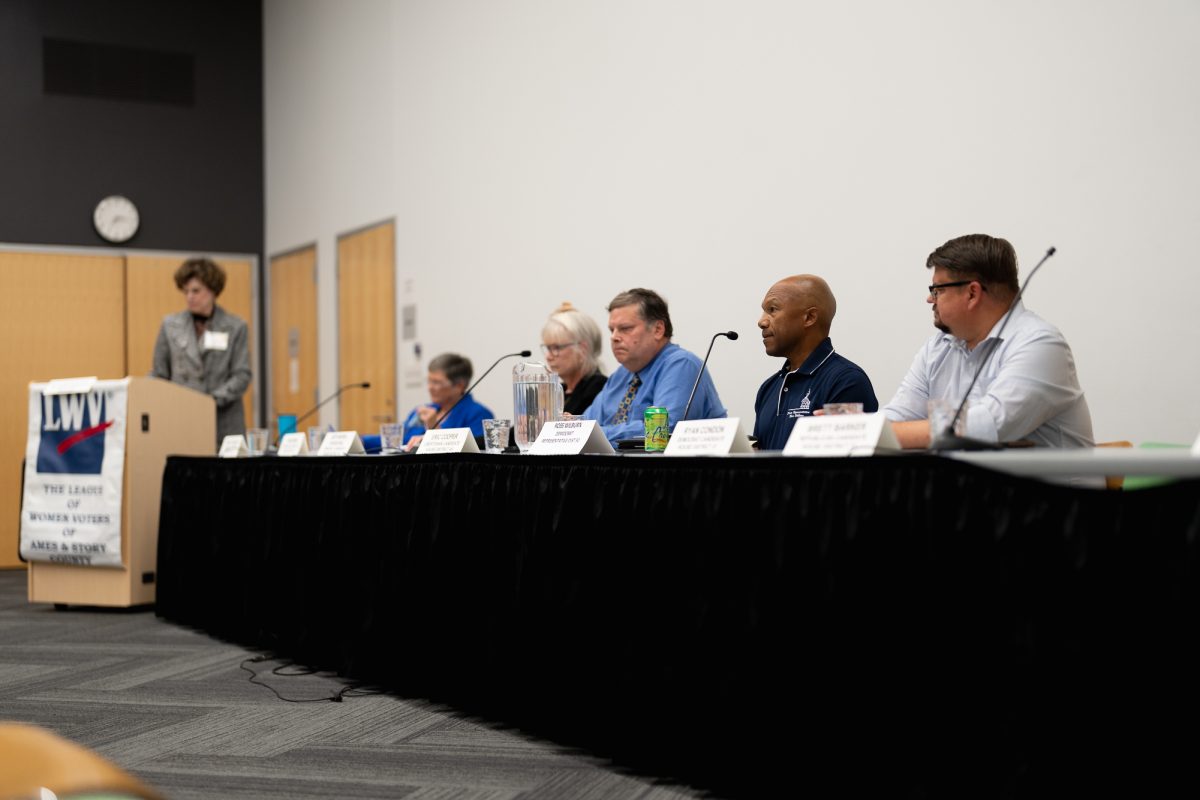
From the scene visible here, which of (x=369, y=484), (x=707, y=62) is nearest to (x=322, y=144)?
(x=707, y=62)

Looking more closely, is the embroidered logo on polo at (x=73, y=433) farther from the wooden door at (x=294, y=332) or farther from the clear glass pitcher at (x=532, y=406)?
the wooden door at (x=294, y=332)

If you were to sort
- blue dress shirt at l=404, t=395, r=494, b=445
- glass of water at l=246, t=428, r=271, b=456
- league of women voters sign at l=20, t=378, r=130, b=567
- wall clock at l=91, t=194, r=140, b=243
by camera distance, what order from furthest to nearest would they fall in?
1. wall clock at l=91, t=194, r=140, b=243
2. league of women voters sign at l=20, t=378, r=130, b=567
3. blue dress shirt at l=404, t=395, r=494, b=445
4. glass of water at l=246, t=428, r=271, b=456

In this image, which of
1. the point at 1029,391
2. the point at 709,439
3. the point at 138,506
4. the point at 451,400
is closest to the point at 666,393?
the point at 709,439

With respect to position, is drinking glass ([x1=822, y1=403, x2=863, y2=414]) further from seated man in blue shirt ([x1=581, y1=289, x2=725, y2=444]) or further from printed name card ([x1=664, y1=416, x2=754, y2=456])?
seated man in blue shirt ([x1=581, y1=289, x2=725, y2=444])

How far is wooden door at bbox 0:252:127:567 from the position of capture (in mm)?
6367

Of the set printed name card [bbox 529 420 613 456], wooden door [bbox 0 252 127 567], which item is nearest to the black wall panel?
wooden door [bbox 0 252 127 567]

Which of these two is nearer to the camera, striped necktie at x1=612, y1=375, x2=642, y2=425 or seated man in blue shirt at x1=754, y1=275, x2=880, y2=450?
seated man in blue shirt at x1=754, y1=275, x2=880, y2=450

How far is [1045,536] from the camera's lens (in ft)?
4.76

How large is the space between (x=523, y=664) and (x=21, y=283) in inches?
210

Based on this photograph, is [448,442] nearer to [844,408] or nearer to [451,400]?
[844,408]

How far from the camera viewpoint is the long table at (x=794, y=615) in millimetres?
1377

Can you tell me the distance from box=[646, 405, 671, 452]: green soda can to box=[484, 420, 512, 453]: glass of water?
1.29 feet

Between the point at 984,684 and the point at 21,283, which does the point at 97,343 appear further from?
the point at 984,684

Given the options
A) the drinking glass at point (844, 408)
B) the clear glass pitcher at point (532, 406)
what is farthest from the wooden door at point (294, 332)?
the drinking glass at point (844, 408)
